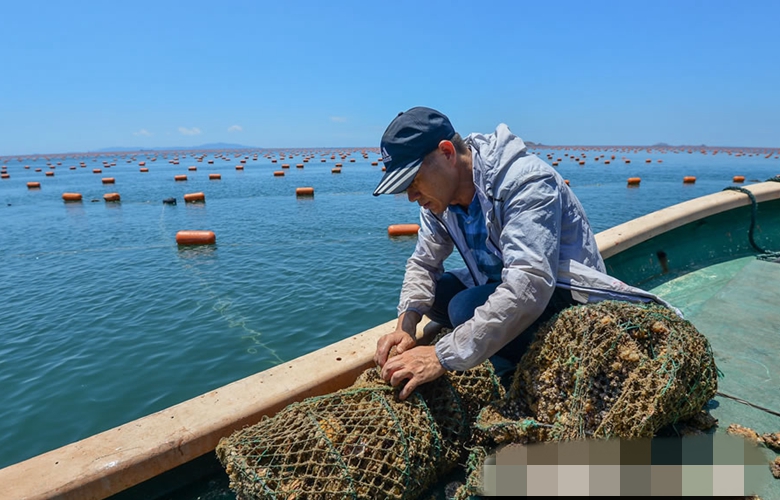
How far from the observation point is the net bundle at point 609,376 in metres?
1.54

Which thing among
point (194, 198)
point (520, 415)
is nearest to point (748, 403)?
point (520, 415)

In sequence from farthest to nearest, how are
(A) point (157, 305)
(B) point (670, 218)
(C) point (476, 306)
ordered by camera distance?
(A) point (157, 305)
(B) point (670, 218)
(C) point (476, 306)

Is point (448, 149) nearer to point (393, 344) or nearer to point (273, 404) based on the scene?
point (393, 344)

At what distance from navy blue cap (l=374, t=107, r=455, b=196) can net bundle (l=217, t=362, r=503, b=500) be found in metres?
0.91

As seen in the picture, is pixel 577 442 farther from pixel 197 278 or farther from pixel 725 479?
pixel 197 278

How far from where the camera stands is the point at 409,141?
5.83 ft

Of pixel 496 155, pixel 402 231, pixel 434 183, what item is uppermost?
pixel 496 155

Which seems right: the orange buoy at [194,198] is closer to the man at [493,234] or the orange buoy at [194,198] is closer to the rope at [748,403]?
the man at [493,234]

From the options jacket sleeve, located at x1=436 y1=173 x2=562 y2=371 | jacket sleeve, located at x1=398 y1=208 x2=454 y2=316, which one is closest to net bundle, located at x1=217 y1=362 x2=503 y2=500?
jacket sleeve, located at x1=436 y1=173 x2=562 y2=371

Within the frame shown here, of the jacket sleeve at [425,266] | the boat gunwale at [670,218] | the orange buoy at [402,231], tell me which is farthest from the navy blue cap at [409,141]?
the orange buoy at [402,231]

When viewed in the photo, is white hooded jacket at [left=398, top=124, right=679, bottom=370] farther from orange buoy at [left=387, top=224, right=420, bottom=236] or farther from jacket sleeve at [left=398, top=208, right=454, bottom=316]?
orange buoy at [left=387, top=224, right=420, bottom=236]

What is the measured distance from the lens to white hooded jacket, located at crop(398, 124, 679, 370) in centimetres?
161

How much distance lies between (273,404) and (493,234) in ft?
4.40

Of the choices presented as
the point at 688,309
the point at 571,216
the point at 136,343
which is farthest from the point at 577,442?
the point at 136,343
